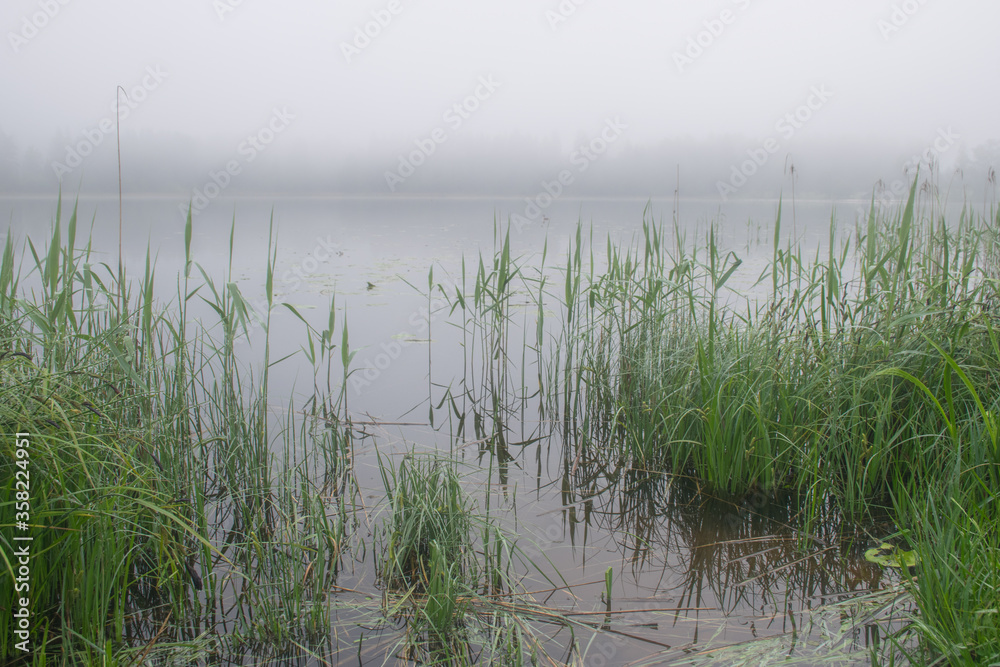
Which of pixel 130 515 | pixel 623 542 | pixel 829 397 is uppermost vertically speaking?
pixel 829 397

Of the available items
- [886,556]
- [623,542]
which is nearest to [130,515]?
[623,542]

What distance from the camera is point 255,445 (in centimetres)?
255

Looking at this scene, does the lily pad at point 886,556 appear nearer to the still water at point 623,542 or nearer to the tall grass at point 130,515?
the still water at point 623,542

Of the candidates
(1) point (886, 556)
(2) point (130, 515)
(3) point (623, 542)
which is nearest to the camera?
(2) point (130, 515)

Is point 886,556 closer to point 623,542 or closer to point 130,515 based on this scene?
point 623,542

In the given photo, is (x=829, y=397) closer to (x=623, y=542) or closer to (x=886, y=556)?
(x=886, y=556)

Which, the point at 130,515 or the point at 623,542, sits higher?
the point at 130,515

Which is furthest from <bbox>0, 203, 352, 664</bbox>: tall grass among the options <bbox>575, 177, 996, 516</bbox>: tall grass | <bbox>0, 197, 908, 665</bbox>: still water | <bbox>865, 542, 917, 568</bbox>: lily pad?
<bbox>865, 542, 917, 568</bbox>: lily pad

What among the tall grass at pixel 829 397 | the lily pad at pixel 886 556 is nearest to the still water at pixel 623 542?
the lily pad at pixel 886 556

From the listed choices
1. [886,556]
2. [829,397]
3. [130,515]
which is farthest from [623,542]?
[130,515]

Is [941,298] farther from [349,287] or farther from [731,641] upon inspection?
[349,287]

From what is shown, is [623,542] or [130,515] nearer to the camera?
[130,515]

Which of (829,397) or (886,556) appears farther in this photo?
(829,397)

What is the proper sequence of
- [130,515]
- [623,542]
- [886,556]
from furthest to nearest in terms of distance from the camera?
Result: [623,542], [886,556], [130,515]
